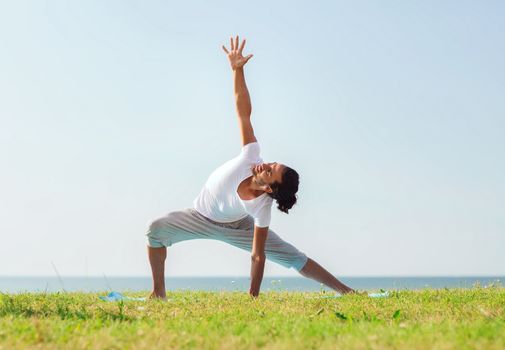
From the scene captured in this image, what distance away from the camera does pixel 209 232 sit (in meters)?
8.71

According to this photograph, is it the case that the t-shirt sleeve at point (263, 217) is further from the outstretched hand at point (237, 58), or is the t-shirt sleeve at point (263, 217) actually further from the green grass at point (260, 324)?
the outstretched hand at point (237, 58)

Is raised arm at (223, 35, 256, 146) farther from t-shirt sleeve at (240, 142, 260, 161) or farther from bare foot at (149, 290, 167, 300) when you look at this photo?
bare foot at (149, 290, 167, 300)

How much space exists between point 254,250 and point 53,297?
264 cm

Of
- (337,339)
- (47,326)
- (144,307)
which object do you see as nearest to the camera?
(337,339)

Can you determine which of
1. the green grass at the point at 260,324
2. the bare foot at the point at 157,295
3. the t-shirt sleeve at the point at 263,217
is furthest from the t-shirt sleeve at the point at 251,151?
the bare foot at the point at 157,295

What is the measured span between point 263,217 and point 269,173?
57cm

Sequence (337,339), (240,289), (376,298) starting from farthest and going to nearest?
(240,289)
(376,298)
(337,339)

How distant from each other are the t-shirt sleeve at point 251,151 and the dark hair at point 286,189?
1.59ft

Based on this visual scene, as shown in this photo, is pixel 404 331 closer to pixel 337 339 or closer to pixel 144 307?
pixel 337 339

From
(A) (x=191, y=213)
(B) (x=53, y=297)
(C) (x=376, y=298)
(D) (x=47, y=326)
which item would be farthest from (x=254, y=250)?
(D) (x=47, y=326)

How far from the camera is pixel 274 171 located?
789cm

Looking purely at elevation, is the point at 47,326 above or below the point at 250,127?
below

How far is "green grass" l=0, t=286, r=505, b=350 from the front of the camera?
14.6 feet

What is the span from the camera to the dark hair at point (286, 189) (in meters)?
7.85
